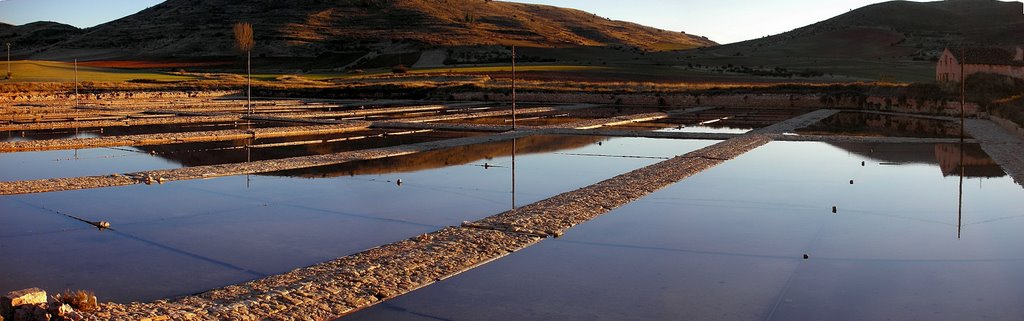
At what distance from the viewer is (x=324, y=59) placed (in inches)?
2805

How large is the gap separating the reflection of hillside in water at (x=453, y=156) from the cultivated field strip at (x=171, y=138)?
4.26 metres

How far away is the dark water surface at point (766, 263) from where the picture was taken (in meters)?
5.29

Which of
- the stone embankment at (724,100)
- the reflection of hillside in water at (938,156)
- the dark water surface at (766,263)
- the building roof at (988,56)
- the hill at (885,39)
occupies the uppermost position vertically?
the hill at (885,39)

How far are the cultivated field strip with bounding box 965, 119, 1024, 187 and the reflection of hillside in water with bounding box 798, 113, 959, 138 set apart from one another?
0.47m

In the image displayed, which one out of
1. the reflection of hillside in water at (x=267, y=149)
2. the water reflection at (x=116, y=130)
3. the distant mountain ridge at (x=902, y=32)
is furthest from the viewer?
the distant mountain ridge at (x=902, y=32)

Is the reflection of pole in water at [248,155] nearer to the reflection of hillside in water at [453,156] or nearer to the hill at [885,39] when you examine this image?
the reflection of hillside in water at [453,156]

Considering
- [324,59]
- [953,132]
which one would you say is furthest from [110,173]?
[324,59]

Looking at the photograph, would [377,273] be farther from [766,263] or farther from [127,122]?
[127,122]

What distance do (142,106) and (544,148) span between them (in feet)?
54.2

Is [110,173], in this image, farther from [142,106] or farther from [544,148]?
[142,106]

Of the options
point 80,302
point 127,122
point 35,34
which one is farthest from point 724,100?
point 35,34

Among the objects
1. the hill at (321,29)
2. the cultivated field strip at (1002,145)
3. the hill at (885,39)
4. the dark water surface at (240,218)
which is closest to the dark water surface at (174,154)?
the dark water surface at (240,218)

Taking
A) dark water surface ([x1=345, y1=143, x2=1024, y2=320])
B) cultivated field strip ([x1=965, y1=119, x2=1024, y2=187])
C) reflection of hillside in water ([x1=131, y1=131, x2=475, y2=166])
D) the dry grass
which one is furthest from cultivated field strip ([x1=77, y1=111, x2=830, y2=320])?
cultivated field strip ([x1=965, y1=119, x2=1024, y2=187])

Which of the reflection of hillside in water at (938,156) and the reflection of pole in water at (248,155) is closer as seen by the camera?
the reflection of pole in water at (248,155)
